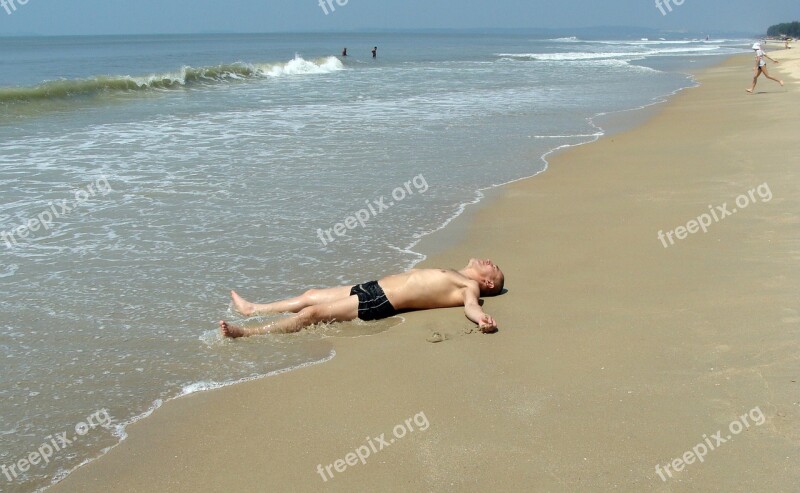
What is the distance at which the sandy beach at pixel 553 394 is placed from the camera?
3328 mm

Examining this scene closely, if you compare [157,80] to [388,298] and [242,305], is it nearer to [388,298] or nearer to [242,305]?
[242,305]

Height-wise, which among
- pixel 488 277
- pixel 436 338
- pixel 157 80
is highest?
pixel 157 80

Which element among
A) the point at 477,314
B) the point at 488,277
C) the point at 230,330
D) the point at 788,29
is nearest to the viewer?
the point at 230,330

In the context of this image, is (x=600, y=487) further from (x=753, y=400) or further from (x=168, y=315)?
(x=168, y=315)

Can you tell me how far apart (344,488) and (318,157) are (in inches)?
330

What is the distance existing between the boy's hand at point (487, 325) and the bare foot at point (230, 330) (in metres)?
1.65

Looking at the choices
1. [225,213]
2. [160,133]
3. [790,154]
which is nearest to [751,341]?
[225,213]

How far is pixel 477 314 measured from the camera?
505cm

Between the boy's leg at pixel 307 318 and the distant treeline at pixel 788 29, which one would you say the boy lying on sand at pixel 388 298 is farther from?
the distant treeline at pixel 788 29

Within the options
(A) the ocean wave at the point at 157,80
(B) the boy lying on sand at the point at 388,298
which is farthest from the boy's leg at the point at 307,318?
(A) the ocean wave at the point at 157,80

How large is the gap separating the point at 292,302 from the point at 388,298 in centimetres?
73

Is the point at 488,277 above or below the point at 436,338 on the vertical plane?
above

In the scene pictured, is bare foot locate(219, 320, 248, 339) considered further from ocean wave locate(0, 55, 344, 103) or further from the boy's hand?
ocean wave locate(0, 55, 344, 103)

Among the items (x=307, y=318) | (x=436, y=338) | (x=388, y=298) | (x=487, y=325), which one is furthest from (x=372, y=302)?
(x=487, y=325)
